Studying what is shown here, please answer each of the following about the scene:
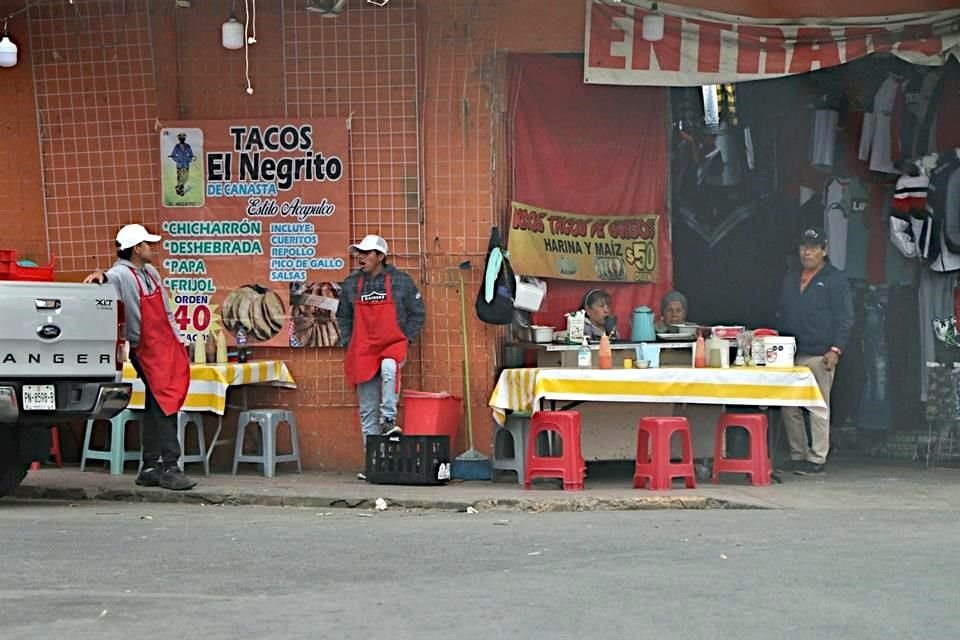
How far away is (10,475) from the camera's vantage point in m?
12.2

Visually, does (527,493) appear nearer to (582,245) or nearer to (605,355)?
(605,355)

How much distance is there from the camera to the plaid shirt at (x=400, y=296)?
534 inches

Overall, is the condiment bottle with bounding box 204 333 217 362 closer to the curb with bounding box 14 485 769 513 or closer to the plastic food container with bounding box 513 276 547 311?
the curb with bounding box 14 485 769 513

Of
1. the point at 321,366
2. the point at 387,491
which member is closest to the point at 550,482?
the point at 387,491

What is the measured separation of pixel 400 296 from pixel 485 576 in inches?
212

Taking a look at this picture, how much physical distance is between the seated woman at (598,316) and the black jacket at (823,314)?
1.61 meters

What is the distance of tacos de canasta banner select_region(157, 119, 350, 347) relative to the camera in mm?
14055

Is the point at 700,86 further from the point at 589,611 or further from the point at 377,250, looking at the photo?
the point at 589,611

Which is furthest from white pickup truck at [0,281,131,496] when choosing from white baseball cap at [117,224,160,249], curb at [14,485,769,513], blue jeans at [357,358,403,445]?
blue jeans at [357,358,403,445]

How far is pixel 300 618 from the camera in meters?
7.35

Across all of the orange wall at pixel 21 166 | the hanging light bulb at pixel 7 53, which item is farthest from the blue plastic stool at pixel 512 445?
the hanging light bulb at pixel 7 53

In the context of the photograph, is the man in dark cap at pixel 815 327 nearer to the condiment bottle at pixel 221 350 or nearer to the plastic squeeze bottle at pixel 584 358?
the plastic squeeze bottle at pixel 584 358

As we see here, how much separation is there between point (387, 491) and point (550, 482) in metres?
1.44

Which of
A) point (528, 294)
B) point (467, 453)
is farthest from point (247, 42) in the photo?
point (467, 453)
